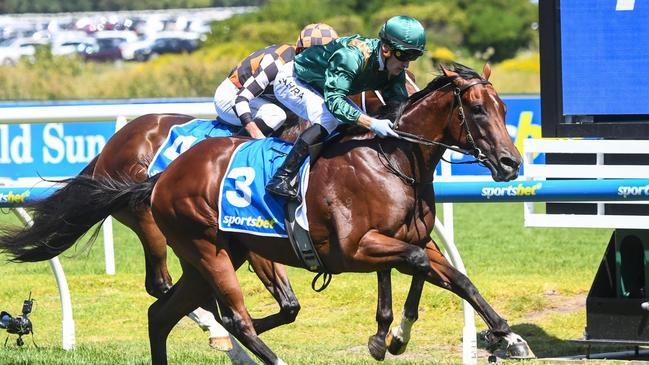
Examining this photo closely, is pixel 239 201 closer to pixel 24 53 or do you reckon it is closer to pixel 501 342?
pixel 501 342

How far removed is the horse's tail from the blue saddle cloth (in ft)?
1.92

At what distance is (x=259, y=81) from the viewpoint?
652 centimetres

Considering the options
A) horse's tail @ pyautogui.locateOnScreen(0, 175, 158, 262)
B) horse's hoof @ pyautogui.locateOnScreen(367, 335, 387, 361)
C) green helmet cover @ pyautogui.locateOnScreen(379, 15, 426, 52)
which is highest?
green helmet cover @ pyautogui.locateOnScreen(379, 15, 426, 52)

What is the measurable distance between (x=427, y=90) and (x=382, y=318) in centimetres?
122

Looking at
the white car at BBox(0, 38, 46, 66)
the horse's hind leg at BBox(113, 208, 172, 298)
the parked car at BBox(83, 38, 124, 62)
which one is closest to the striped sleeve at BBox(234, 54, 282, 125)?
the horse's hind leg at BBox(113, 208, 172, 298)

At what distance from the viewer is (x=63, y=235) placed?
19.5ft

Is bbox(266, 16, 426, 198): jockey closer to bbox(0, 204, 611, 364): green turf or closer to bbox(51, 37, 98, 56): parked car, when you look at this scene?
bbox(0, 204, 611, 364): green turf

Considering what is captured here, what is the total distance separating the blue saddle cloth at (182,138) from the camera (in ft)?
21.1

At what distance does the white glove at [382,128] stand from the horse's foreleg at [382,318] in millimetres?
876

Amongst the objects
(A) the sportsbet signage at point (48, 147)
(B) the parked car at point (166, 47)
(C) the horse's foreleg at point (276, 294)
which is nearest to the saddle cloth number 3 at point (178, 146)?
(C) the horse's foreleg at point (276, 294)

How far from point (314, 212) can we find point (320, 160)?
251 mm

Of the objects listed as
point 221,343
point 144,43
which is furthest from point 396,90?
point 144,43

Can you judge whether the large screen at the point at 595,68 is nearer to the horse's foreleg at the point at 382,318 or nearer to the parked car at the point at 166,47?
the horse's foreleg at the point at 382,318

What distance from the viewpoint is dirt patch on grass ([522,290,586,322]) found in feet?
24.3
